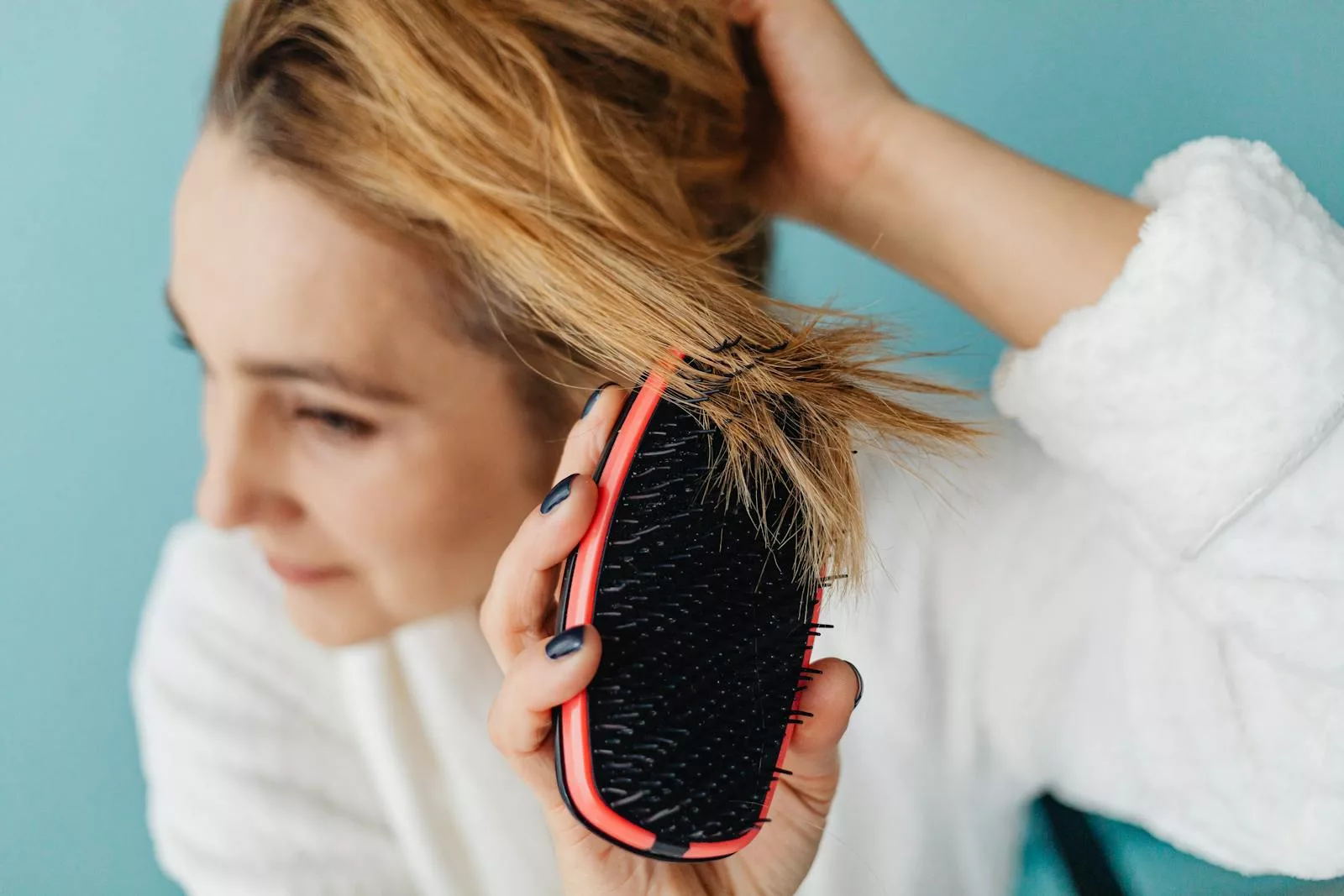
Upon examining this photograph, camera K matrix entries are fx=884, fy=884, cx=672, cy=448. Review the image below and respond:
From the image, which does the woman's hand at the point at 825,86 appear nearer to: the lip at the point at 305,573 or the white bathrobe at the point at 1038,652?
the white bathrobe at the point at 1038,652

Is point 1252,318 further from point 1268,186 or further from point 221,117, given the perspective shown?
point 221,117

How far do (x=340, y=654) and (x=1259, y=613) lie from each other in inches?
24.2

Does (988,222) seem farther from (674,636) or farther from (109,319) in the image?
(109,319)

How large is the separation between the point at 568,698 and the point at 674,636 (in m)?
0.05

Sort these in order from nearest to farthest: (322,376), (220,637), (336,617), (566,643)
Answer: (566,643)
(322,376)
(336,617)
(220,637)

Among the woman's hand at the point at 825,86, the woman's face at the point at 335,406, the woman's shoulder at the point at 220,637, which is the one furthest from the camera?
the woman's shoulder at the point at 220,637

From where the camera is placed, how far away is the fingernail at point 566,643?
321 millimetres

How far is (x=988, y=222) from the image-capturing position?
1.62 feet

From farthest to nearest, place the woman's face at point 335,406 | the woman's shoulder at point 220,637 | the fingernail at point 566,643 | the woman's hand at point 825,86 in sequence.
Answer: the woman's shoulder at point 220,637, the woman's hand at point 825,86, the woman's face at point 335,406, the fingernail at point 566,643

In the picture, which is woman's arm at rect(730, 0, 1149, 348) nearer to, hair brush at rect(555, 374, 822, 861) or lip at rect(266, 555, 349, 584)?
hair brush at rect(555, 374, 822, 861)

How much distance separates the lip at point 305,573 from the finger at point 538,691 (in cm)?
21

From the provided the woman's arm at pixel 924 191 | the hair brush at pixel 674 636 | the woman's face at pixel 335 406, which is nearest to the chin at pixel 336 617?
the woman's face at pixel 335 406

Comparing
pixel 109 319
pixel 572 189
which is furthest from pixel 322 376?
pixel 109 319

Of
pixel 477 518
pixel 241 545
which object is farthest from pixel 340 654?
pixel 477 518
